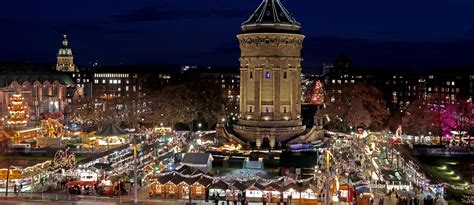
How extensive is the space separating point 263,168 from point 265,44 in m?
18.1

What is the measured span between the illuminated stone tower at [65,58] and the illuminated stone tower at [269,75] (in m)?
124

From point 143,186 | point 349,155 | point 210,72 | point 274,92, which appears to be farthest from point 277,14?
point 210,72

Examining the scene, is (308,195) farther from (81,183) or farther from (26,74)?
(26,74)

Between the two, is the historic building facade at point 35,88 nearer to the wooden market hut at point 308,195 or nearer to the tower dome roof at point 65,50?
the tower dome roof at point 65,50

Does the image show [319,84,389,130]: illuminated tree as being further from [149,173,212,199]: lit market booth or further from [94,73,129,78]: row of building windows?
[94,73,129,78]: row of building windows

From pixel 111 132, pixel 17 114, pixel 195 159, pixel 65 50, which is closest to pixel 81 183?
pixel 195 159

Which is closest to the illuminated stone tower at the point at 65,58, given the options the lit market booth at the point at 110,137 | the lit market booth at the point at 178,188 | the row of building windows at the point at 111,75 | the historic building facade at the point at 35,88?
the row of building windows at the point at 111,75

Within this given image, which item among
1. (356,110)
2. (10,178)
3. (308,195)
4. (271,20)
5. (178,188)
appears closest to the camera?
(308,195)

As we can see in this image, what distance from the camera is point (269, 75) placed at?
67.9m

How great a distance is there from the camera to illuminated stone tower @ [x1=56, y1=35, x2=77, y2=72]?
181 metres

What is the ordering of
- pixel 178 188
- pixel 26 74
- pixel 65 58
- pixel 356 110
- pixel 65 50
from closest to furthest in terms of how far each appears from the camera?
pixel 178 188 → pixel 356 110 → pixel 26 74 → pixel 65 58 → pixel 65 50

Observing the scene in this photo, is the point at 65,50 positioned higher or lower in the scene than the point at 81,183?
higher

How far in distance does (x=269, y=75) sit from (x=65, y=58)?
5122 inches

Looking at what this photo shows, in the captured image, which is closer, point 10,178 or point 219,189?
point 219,189
